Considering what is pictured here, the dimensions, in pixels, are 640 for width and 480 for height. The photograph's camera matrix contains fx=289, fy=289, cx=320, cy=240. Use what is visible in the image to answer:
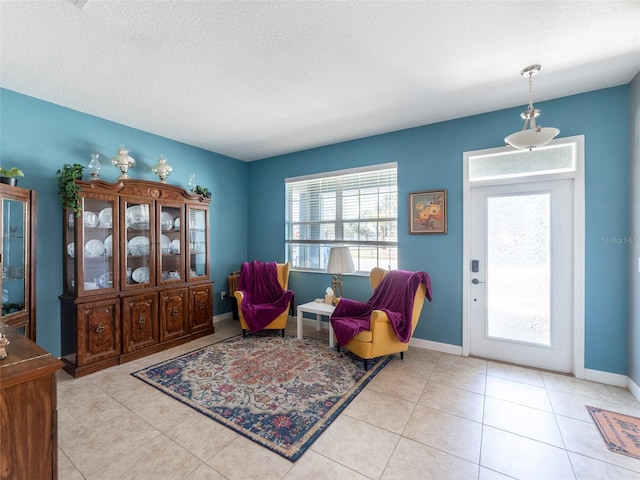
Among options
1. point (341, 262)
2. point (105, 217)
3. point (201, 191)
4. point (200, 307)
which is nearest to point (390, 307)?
point (341, 262)

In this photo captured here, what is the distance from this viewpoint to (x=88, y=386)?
2664 mm

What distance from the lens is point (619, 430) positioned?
207 cm

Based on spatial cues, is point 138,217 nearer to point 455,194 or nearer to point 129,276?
point 129,276

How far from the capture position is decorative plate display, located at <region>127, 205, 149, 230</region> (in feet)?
11.1

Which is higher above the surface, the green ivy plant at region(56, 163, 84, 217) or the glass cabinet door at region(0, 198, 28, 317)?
the green ivy plant at region(56, 163, 84, 217)

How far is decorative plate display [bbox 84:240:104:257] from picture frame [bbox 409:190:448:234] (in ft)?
11.9

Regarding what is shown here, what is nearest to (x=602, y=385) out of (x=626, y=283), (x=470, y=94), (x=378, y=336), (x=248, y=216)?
(x=626, y=283)

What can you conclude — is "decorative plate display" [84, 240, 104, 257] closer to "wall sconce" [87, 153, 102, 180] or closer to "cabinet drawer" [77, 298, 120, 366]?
"cabinet drawer" [77, 298, 120, 366]

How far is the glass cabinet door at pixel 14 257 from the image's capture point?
2502mm

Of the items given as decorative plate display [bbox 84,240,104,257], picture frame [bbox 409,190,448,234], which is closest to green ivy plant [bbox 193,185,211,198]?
decorative plate display [bbox 84,240,104,257]

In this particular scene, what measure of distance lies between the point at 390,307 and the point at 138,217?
10.4ft

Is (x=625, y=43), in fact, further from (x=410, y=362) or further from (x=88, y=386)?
(x=88, y=386)

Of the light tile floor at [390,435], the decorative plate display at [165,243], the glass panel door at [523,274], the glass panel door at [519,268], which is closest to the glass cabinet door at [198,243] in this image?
the decorative plate display at [165,243]

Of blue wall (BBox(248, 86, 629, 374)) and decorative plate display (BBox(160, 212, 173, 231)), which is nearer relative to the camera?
blue wall (BBox(248, 86, 629, 374))
